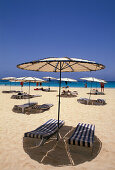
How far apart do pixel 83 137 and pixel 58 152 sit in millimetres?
951

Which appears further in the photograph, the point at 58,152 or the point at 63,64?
the point at 63,64

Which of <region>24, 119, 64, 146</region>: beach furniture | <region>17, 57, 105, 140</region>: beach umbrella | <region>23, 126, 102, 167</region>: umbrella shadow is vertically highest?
<region>17, 57, 105, 140</region>: beach umbrella

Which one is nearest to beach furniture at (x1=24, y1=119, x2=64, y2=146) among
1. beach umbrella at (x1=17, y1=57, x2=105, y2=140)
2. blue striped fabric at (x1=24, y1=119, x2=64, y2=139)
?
blue striped fabric at (x1=24, y1=119, x2=64, y2=139)

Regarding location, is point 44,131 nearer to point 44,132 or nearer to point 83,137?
point 44,132

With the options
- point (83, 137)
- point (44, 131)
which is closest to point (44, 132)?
point (44, 131)

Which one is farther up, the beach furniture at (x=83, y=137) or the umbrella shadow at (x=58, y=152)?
the beach furniture at (x=83, y=137)

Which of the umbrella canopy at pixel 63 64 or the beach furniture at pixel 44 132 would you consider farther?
the beach furniture at pixel 44 132

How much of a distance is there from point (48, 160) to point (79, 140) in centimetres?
107

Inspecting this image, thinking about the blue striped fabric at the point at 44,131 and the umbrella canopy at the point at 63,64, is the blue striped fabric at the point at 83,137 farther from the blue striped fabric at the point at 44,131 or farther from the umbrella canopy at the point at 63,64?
the umbrella canopy at the point at 63,64

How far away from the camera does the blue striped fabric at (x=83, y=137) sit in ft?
10.9

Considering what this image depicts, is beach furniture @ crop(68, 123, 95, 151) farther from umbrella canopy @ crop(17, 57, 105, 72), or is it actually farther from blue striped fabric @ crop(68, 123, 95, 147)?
umbrella canopy @ crop(17, 57, 105, 72)

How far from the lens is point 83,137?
368 centimetres

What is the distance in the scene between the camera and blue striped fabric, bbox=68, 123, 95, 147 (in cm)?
332

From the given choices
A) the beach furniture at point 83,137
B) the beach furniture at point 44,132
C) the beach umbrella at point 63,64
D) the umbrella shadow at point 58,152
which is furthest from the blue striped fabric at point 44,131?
the beach umbrella at point 63,64
